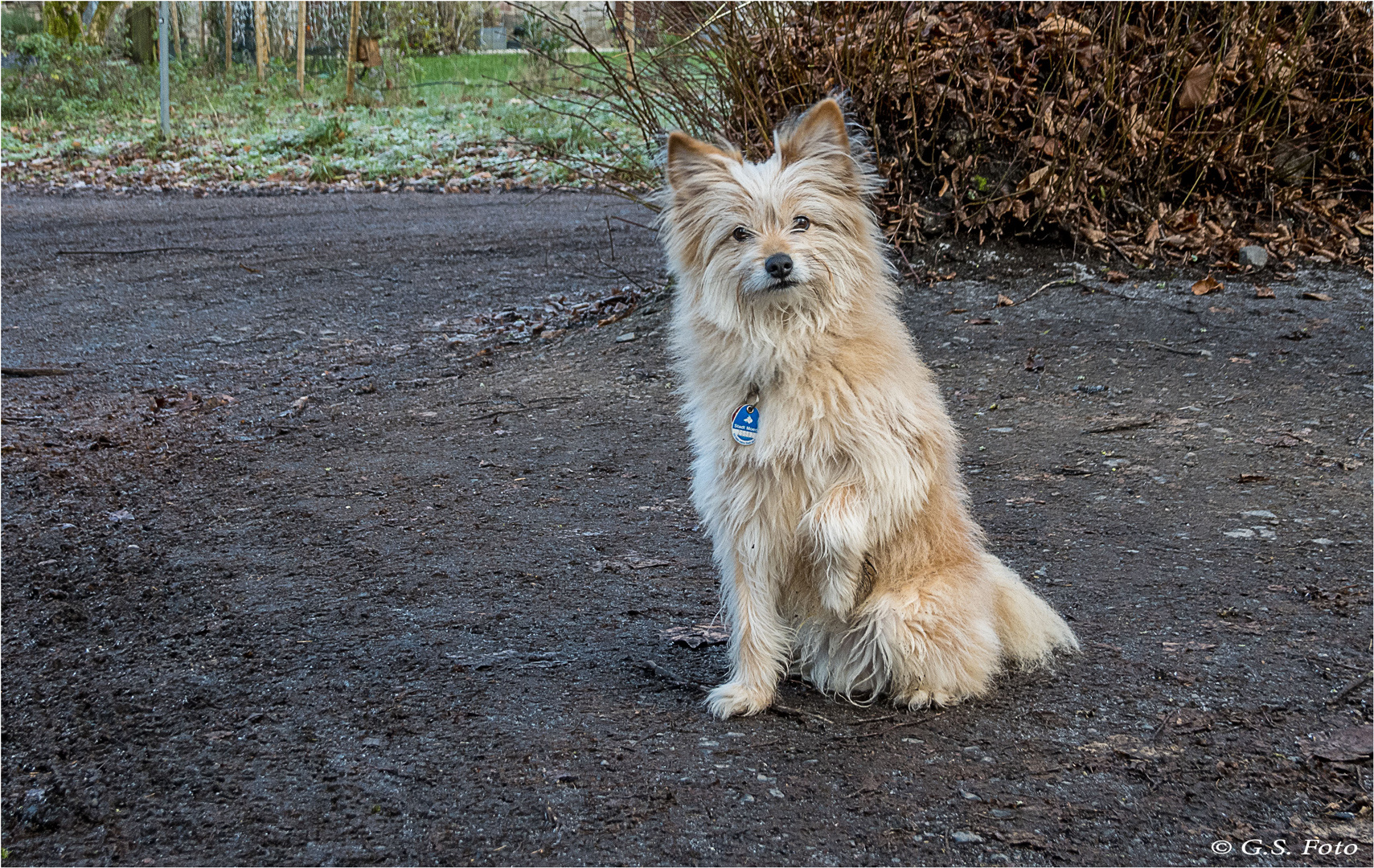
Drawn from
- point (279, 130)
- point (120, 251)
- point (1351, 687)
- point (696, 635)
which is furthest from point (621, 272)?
point (279, 130)

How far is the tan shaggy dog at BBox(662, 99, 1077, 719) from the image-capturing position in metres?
3.51

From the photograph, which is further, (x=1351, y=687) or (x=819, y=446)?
(x=1351, y=687)

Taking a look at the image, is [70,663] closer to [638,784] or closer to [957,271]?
[638,784]

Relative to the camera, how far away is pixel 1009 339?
755cm

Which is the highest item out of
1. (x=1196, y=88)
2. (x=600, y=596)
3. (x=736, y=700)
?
(x=1196, y=88)

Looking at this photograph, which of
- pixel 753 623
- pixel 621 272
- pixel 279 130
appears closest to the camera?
pixel 753 623

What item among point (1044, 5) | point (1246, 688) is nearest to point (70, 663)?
point (1246, 688)

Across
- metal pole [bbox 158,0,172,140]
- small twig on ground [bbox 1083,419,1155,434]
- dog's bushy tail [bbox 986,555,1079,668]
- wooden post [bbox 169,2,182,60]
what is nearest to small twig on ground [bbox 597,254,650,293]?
small twig on ground [bbox 1083,419,1155,434]

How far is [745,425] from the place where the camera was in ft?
11.7

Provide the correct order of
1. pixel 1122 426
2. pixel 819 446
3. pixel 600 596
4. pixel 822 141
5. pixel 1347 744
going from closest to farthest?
pixel 1347 744 → pixel 819 446 → pixel 822 141 → pixel 600 596 → pixel 1122 426

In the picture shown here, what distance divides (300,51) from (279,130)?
3854mm

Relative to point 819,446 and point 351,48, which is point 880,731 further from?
point 351,48

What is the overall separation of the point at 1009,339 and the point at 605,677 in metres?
4.68

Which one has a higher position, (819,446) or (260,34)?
(260,34)
